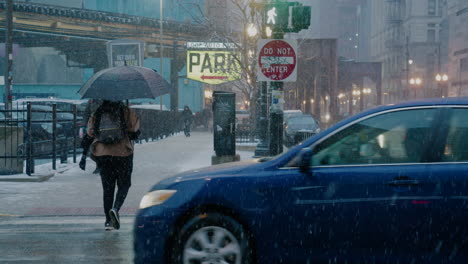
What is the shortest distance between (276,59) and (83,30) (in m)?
41.5

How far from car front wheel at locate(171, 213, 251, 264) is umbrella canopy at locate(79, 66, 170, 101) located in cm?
289

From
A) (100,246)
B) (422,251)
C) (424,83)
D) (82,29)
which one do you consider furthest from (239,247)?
(424,83)

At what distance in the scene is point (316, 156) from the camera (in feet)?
16.8

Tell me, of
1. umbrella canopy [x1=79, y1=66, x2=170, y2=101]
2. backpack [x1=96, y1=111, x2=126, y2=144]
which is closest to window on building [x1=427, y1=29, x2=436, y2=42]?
umbrella canopy [x1=79, y1=66, x2=170, y2=101]

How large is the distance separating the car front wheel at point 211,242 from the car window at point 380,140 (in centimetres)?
87

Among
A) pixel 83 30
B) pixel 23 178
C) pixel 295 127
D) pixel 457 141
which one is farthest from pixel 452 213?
pixel 83 30

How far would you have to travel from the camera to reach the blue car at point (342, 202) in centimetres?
482

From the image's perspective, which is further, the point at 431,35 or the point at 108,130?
the point at 431,35

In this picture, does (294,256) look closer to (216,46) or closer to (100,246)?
(100,246)

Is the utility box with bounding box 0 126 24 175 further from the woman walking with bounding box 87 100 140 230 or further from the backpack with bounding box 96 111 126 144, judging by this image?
the backpack with bounding box 96 111 126 144

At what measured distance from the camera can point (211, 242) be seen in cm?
504

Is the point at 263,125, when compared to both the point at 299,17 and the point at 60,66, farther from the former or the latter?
the point at 60,66

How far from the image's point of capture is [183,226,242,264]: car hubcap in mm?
5000

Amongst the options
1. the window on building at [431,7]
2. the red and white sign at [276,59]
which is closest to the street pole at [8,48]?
the red and white sign at [276,59]
